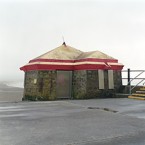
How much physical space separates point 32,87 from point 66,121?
975 cm

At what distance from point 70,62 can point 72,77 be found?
1013 mm

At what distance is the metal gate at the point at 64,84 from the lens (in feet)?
55.8

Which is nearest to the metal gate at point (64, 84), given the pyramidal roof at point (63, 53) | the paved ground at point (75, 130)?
the pyramidal roof at point (63, 53)

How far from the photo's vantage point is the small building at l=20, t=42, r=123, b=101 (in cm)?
1662

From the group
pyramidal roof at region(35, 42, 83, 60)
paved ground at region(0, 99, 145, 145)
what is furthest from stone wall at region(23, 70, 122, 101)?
paved ground at region(0, 99, 145, 145)

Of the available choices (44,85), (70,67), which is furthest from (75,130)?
(70,67)

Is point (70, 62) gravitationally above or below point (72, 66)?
above

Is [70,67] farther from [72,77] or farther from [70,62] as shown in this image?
[72,77]

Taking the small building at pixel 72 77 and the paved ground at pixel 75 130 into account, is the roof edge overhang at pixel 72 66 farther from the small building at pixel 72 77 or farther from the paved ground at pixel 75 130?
the paved ground at pixel 75 130

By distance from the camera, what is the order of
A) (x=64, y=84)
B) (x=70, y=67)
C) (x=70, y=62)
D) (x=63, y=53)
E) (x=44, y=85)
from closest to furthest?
1. (x=44, y=85)
2. (x=64, y=84)
3. (x=70, y=67)
4. (x=70, y=62)
5. (x=63, y=53)

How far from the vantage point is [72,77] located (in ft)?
57.8

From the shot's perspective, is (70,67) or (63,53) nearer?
(70,67)

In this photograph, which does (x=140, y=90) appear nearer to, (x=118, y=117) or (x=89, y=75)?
(x=89, y=75)

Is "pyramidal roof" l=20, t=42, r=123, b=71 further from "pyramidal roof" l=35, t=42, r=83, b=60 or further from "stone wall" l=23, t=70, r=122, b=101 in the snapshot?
"stone wall" l=23, t=70, r=122, b=101
